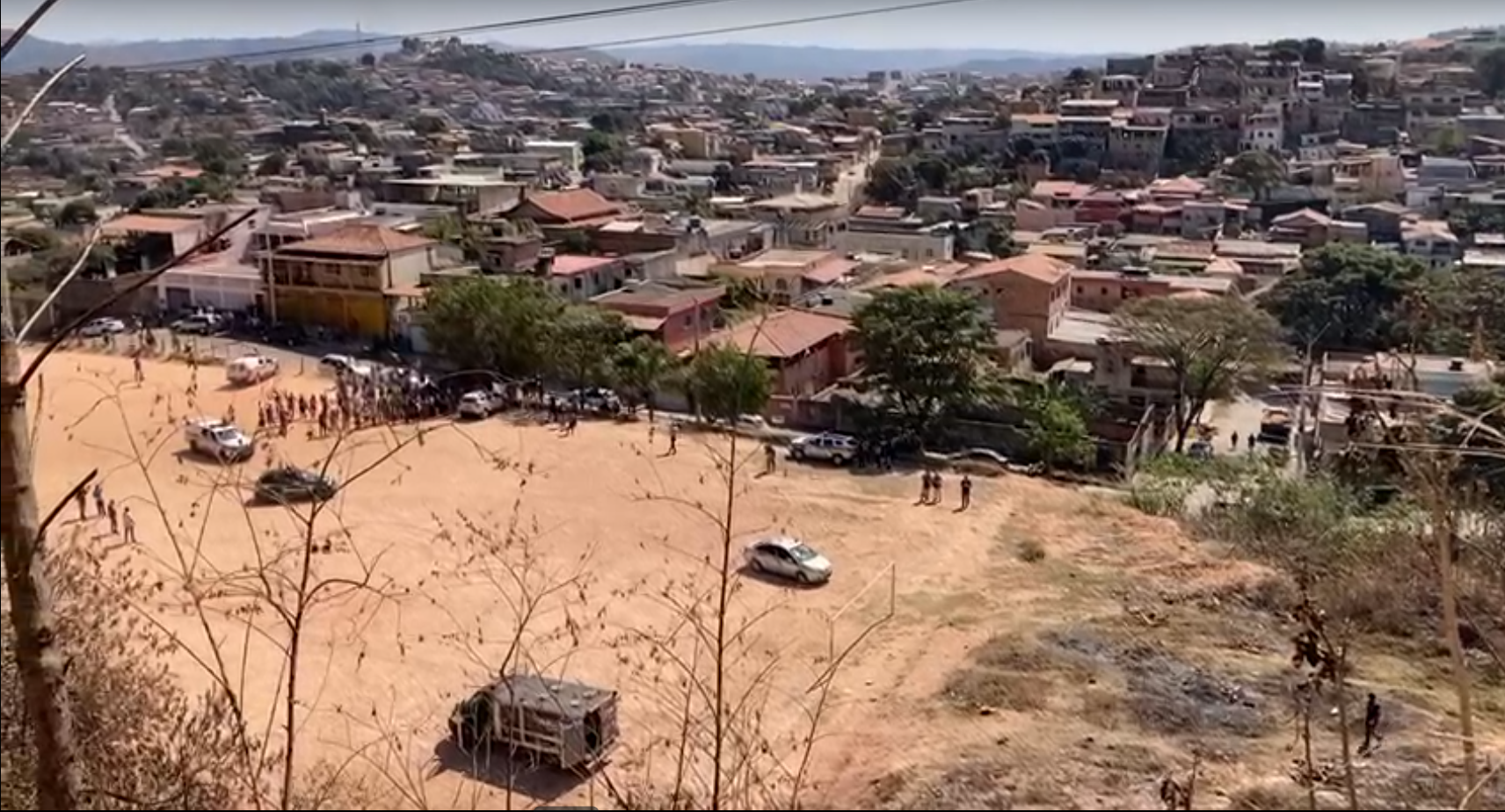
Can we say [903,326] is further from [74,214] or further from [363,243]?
[74,214]

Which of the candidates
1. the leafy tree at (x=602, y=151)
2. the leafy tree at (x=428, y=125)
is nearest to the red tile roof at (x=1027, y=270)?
the leafy tree at (x=602, y=151)

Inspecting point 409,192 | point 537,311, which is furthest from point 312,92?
point 537,311

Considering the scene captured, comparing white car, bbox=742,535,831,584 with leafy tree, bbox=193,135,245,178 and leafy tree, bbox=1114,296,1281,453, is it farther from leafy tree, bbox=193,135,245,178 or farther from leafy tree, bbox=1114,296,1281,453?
leafy tree, bbox=193,135,245,178

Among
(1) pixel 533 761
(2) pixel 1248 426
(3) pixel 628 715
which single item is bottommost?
(2) pixel 1248 426

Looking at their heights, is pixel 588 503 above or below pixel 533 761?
below

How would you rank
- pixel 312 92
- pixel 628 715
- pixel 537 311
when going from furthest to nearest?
1. pixel 312 92
2. pixel 537 311
3. pixel 628 715

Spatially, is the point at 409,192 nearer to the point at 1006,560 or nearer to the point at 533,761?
the point at 1006,560

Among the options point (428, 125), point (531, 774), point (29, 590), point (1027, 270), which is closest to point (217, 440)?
point (531, 774)
